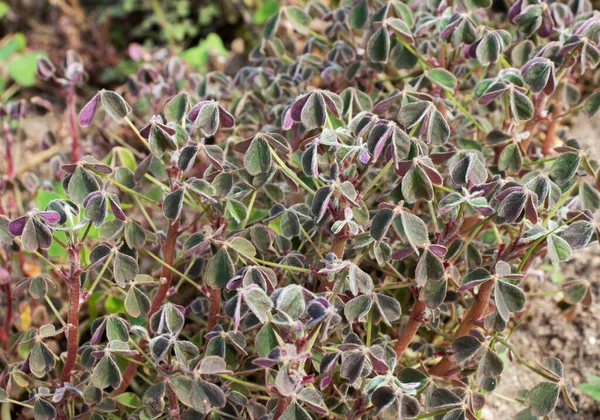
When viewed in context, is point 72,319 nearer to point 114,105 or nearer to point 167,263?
point 167,263

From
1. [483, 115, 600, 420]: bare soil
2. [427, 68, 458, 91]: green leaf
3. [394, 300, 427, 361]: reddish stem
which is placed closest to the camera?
[394, 300, 427, 361]: reddish stem

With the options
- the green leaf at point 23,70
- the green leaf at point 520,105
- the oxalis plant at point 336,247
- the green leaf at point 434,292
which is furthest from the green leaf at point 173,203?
the green leaf at point 23,70

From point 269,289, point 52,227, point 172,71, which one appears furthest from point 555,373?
point 172,71

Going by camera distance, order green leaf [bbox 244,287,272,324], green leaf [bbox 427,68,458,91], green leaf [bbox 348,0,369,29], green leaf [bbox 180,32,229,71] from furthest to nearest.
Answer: green leaf [bbox 180,32,229,71], green leaf [bbox 348,0,369,29], green leaf [bbox 427,68,458,91], green leaf [bbox 244,287,272,324]

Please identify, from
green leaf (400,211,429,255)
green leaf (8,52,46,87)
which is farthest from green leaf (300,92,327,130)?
green leaf (8,52,46,87)

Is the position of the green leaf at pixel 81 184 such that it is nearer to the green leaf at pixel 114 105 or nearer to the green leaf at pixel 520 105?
the green leaf at pixel 114 105

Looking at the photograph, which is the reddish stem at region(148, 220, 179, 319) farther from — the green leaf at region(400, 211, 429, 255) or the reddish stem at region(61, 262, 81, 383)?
the green leaf at region(400, 211, 429, 255)
